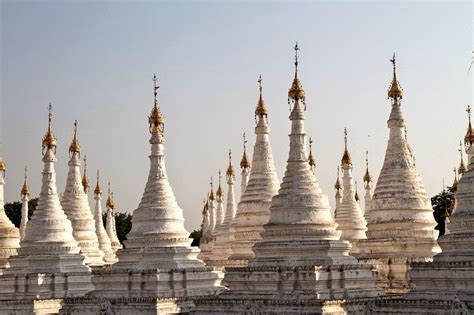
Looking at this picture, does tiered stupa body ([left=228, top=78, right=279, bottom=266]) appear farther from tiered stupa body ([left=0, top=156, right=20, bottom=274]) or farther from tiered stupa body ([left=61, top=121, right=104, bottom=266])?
tiered stupa body ([left=0, top=156, right=20, bottom=274])

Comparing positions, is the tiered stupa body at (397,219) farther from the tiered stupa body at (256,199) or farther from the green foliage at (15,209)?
the green foliage at (15,209)

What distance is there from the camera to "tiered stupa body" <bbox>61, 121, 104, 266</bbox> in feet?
150

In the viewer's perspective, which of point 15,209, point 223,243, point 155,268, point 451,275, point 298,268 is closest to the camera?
point 451,275

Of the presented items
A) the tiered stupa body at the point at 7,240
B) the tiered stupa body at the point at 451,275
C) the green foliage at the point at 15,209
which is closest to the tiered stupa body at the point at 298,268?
the tiered stupa body at the point at 451,275

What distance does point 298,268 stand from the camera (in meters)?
29.9

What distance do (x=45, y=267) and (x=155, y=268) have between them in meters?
6.97

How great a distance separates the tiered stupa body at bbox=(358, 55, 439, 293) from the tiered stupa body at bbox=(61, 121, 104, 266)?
13858mm

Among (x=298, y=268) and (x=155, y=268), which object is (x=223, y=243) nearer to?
(x=155, y=268)

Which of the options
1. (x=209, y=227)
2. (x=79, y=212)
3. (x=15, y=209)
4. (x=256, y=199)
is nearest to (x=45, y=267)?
(x=79, y=212)

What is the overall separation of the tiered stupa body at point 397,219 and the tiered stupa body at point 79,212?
→ 13.9 meters

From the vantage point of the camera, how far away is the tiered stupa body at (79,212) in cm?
4566

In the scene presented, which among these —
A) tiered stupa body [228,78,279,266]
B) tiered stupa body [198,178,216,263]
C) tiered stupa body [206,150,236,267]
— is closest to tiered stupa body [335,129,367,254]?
tiered stupa body [228,78,279,266]

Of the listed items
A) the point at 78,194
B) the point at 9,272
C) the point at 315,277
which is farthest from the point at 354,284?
the point at 78,194

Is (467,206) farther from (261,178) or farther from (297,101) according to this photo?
(261,178)
